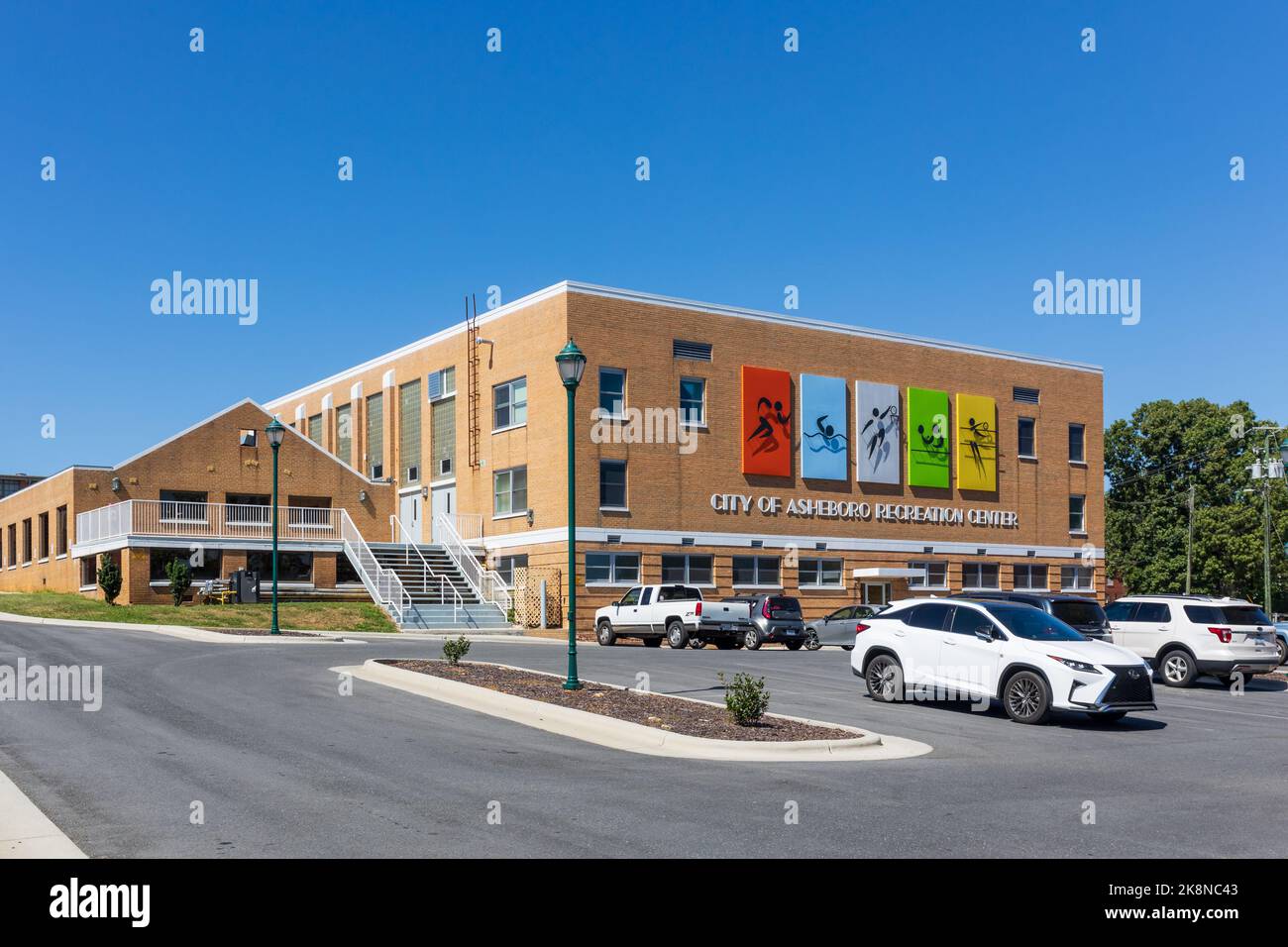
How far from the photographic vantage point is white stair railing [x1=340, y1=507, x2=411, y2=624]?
133ft

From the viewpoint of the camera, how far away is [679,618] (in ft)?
113

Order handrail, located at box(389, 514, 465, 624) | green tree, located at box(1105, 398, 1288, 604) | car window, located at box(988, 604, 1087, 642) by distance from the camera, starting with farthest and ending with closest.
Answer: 1. green tree, located at box(1105, 398, 1288, 604)
2. handrail, located at box(389, 514, 465, 624)
3. car window, located at box(988, 604, 1087, 642)

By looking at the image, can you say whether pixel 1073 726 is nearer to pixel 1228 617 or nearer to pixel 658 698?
pixel 658 698

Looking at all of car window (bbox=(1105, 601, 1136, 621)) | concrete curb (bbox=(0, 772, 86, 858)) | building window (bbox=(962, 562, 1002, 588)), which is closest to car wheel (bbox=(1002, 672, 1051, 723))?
car window (bbox=(1105, 601, 1136, 621))

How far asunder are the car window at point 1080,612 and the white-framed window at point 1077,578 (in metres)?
34.6

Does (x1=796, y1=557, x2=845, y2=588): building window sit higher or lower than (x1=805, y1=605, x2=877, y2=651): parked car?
higher

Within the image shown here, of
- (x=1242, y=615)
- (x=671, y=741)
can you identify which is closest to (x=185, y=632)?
(x=671, y=741)

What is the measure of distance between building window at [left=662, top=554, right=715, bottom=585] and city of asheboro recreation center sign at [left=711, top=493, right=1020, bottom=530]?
2059 millimetres

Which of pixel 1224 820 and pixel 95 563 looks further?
pixel 95 563

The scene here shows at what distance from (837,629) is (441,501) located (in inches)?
803

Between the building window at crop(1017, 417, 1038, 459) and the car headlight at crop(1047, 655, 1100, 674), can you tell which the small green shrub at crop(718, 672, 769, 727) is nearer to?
the car headlight at crop(1047, 655, 1100, 674)
